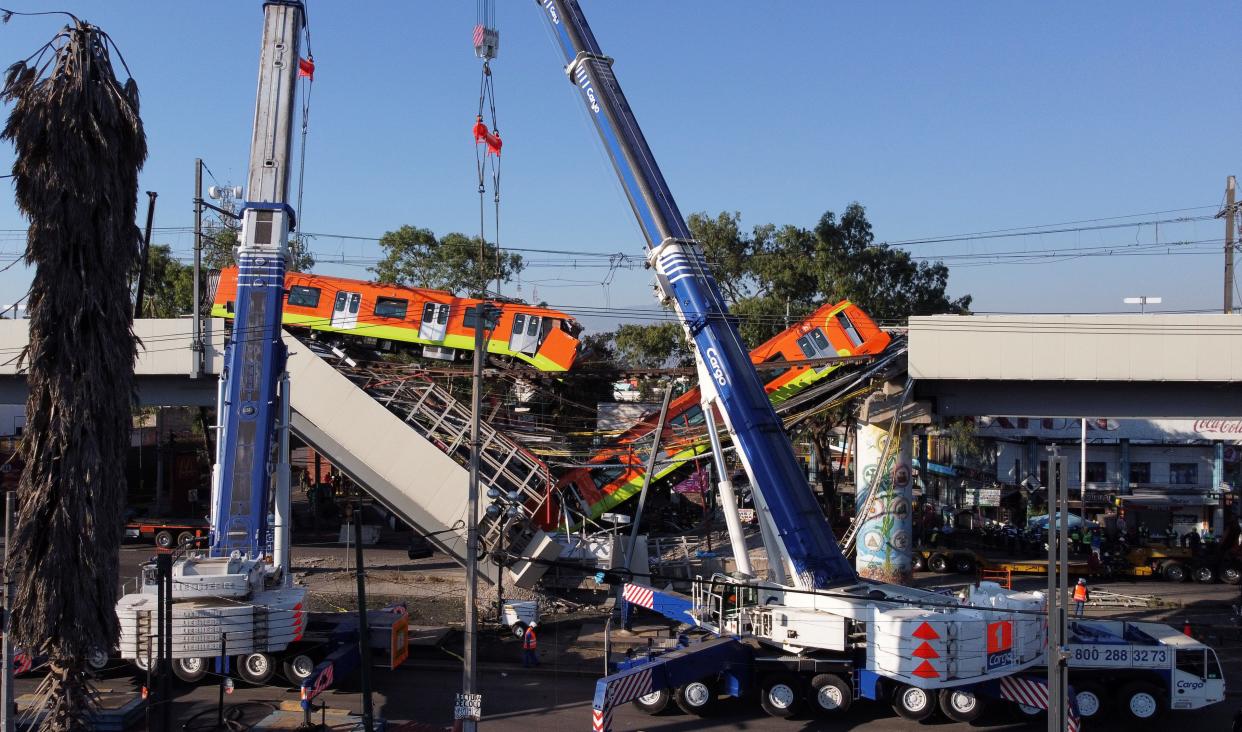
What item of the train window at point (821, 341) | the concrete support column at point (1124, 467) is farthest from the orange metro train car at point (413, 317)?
the concrete support column at point (1124, 467)

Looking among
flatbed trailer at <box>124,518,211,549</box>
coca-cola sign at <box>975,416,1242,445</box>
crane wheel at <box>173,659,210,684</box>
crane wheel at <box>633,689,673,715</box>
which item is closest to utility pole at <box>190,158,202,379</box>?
flatbed trailer at <box>124,518,211,549</box>

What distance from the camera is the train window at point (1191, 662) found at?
59.9 feet

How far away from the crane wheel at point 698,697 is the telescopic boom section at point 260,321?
855cm

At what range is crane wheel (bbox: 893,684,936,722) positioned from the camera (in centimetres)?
1820

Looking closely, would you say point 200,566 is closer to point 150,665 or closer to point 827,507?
point 150,665

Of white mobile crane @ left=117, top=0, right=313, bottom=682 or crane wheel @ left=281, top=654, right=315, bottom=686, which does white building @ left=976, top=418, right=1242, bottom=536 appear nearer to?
crane wheel @ left=281, top=654, right=315, bottom=686

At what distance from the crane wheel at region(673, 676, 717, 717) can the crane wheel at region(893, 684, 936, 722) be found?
332 centimetres

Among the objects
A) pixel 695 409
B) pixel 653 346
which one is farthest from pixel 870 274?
pixel 695 409

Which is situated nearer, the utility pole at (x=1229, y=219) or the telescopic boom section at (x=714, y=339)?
the telescopic boom section at (x=714, y=339)

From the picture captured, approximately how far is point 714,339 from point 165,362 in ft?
Answer: 68.0

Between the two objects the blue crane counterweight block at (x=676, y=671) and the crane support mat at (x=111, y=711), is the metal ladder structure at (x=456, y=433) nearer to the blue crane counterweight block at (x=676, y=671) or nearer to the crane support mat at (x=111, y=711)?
the blue crane counterweight block at (x=676, y=671)

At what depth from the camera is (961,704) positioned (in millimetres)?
18172

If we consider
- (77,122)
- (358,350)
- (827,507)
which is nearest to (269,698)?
(77,122)

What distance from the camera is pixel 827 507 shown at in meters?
41.7
